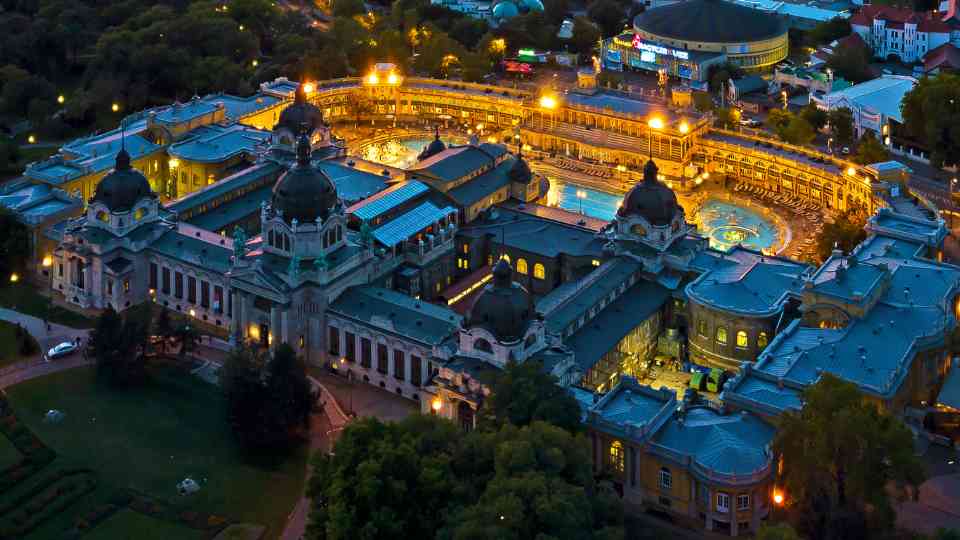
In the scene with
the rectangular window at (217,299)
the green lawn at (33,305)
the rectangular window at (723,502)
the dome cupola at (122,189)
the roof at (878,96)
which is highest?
the roof at (878,96)

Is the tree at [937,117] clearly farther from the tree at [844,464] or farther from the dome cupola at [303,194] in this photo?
the tree at [844,464]

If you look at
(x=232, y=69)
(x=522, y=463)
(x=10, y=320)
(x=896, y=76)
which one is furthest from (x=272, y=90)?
(x=522, y=463)

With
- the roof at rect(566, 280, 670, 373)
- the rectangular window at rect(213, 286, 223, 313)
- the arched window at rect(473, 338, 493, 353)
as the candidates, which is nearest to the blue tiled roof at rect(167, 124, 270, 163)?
the rectangular window at rect(213, 286, 223, 313)

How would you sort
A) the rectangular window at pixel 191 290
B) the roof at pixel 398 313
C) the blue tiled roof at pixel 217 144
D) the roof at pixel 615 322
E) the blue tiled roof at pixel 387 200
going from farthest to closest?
the blue tiled roof at pixel 217 144 < the blue tiled roof at pixel 387 200 < the rectangular window at pixel 191 290 < the roof at pixel 398 313 < the roof at pixel 615 322

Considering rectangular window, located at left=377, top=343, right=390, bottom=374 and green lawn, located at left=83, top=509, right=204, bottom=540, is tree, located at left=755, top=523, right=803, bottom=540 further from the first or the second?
rectangular window, located at left=377, top=343, right=390, bottom=374

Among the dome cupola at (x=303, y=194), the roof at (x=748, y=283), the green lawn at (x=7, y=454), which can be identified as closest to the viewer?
the green lawn at (x=7, y=454)

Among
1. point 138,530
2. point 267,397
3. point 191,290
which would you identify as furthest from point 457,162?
point 138,530

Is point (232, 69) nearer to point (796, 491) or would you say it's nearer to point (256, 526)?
point (256, 526)

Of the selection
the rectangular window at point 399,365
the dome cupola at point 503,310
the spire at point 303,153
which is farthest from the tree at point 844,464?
the spire at point 303,153
